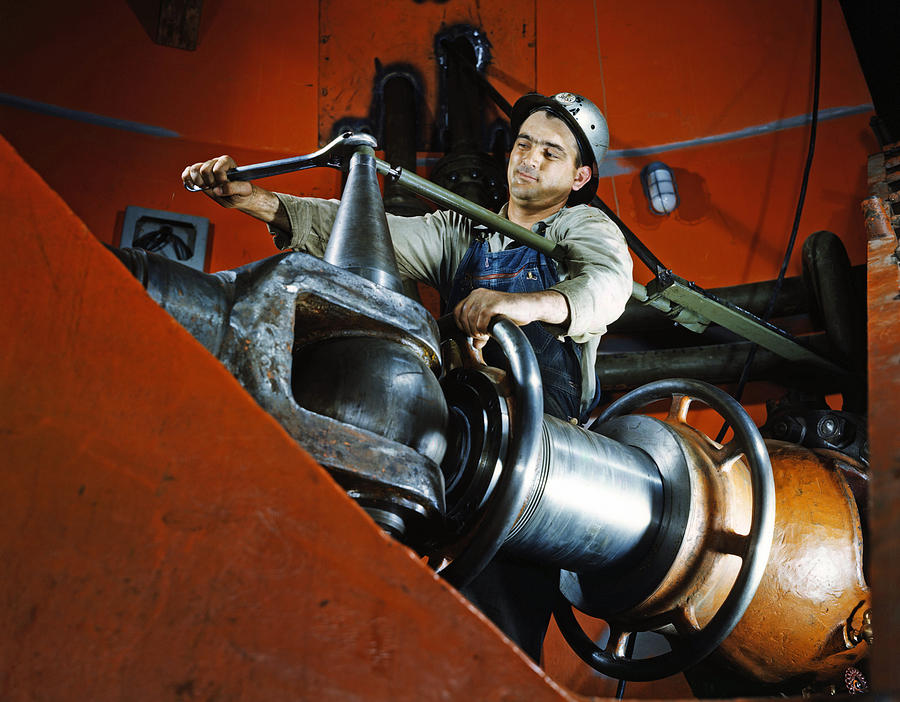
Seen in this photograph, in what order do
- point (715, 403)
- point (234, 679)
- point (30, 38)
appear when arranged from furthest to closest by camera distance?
point (30, 38) → point (715, 403) → point (234, 679)

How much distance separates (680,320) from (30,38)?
239 centimetres

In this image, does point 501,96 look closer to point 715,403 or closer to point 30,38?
point 30,38

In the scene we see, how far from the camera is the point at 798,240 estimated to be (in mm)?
2588

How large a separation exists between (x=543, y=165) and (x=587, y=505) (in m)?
1.12

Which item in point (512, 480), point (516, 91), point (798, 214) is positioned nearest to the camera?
point (512, 480)

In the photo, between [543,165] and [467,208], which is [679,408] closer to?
[467,208]

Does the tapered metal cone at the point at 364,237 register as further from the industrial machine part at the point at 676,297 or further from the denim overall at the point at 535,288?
the denim overall at the point at 535,288

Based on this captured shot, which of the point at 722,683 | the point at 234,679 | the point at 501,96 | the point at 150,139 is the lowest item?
the point at 722,683

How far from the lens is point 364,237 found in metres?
0.97

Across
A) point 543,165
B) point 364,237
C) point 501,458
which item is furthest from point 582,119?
point 501,458

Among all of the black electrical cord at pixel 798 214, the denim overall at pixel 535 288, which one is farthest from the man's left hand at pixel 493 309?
the black electrical cord at pixel 798 214

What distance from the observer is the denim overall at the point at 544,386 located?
56.0 inches

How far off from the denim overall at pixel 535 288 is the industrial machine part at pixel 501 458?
0.52 ft

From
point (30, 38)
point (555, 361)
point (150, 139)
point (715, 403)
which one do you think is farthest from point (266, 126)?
point (715, 403)
